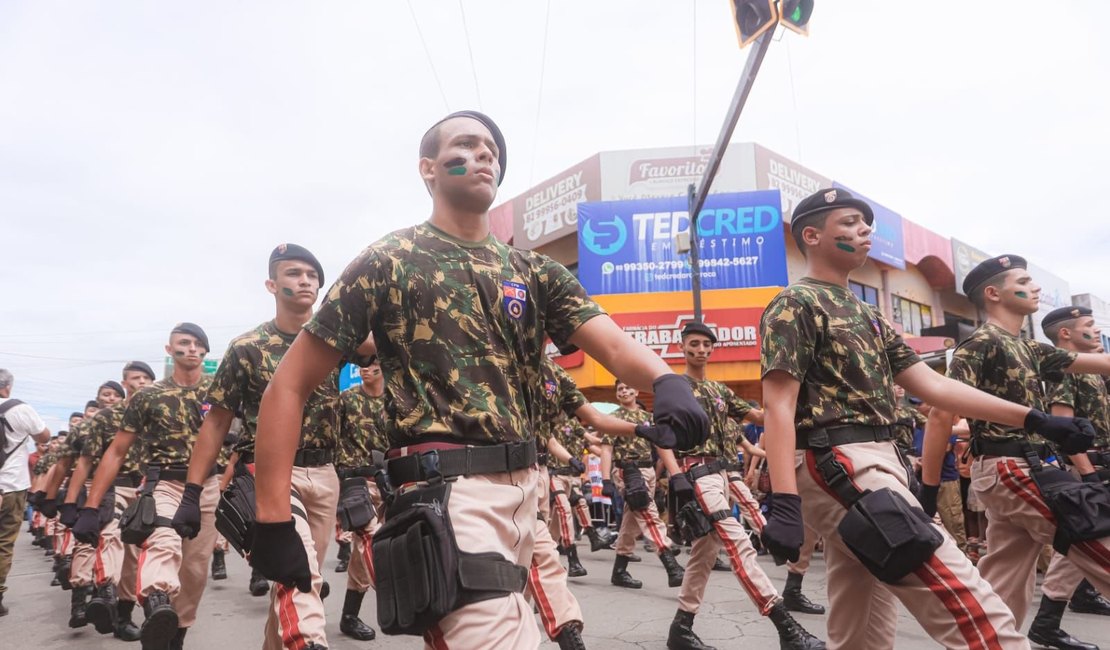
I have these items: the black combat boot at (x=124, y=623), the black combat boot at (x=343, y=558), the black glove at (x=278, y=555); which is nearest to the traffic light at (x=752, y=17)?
the black glove at (x=278, y=555)

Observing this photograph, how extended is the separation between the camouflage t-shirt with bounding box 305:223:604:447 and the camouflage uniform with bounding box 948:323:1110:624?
311 centimetres

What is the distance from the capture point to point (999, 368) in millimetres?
4496

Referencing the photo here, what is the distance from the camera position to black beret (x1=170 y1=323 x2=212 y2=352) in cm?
616

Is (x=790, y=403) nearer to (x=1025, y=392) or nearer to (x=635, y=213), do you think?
(x=1025, y=392)

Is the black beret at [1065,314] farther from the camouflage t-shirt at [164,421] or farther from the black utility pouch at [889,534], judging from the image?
the camouflage t-shirt at [164,421]

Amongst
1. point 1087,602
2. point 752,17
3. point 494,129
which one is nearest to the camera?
point 494,129

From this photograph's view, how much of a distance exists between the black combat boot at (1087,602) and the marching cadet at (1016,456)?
176cm

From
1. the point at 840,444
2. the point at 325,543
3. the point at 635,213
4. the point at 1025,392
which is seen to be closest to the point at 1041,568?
the point at 1025,392

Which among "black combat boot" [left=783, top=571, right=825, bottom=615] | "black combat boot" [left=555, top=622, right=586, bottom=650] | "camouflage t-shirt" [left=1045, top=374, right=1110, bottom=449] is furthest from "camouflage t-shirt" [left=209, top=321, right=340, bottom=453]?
"camouflage t-shirt" [left=1045, top=374, right=1110, bottom=449]

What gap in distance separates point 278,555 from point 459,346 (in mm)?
736

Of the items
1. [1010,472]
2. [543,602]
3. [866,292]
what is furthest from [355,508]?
[866,292]

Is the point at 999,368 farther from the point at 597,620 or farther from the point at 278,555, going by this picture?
the point at 278,555

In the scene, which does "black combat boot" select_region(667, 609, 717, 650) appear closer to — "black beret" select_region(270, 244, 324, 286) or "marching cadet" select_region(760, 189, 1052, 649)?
"marching cadet" select_region(760, 189, 1052, 649)

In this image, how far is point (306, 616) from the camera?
3439 millimetres
